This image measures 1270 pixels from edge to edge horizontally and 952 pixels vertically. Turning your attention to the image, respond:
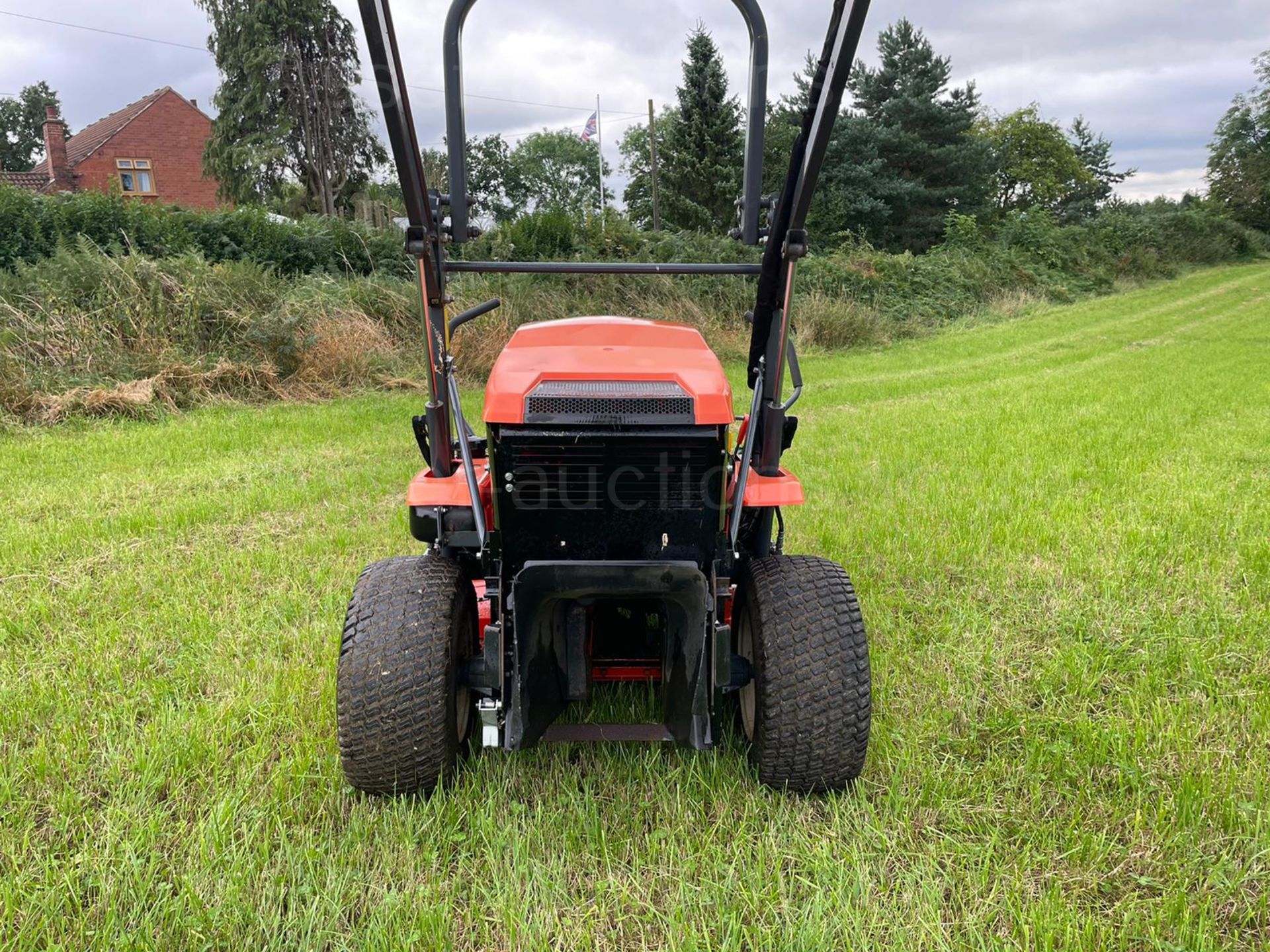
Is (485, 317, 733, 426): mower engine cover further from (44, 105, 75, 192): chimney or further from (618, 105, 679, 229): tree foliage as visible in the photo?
(44, 105, 75, 192): chimney

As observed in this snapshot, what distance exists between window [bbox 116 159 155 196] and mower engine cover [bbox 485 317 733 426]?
3487 cm

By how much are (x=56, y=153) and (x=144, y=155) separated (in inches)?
107

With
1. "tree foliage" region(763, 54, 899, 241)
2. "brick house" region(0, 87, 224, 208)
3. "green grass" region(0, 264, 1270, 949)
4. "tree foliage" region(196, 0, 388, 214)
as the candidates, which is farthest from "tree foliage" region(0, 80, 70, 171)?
"green grass" region(0, 264, 1270, 949)

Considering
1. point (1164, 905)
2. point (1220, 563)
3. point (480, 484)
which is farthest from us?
point (1220, 563)

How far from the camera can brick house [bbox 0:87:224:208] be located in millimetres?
29438

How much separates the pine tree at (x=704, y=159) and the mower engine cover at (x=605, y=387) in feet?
69.3

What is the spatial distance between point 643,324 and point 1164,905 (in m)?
1.89

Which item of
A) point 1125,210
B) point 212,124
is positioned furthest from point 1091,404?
point 1125,210

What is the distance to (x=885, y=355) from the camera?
42.8ft

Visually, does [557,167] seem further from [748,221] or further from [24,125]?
[748,221]

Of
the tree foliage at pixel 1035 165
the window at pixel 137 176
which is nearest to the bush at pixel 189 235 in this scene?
the window at pixel 137 176

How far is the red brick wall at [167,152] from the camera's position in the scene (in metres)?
29.9

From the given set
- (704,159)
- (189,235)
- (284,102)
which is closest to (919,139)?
(704,159)

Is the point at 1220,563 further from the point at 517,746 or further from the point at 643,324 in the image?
the point at 517,746
